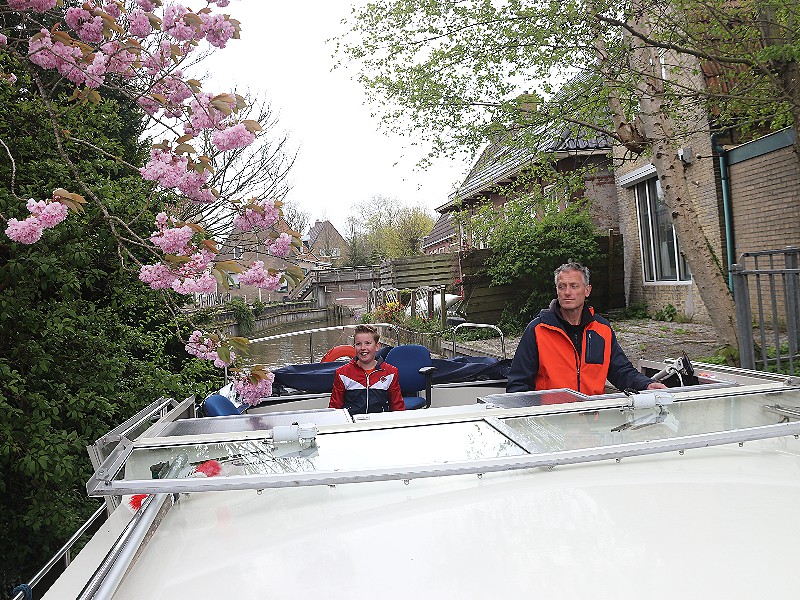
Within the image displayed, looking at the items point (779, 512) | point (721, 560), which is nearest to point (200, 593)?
point (721, 560)

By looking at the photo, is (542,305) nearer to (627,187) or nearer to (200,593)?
(627,187)

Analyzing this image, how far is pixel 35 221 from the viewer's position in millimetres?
3271

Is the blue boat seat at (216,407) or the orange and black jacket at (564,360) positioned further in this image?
the orange and black jacket at (564,360)

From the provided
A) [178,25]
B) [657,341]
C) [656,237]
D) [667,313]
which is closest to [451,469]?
[178,25]

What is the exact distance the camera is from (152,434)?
2.36m

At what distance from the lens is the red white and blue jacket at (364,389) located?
16.3 ft

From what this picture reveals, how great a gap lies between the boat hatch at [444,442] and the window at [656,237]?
12.9 meters

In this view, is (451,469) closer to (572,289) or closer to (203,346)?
(572,289)

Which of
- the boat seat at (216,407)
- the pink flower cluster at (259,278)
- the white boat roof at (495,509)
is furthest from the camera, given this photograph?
the pink flower cluster at (259,278)

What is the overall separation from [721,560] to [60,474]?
344 centimetres

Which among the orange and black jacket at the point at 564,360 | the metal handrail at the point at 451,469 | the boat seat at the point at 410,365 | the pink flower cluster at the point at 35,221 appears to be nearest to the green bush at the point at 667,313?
the boat seat at the point at 410,365

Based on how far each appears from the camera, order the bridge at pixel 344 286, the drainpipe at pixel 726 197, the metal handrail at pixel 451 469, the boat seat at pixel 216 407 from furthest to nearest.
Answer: the bridge at pixel 344 286
the drainpipe at pixel 726 197
the boat seat at pixel 216 407
the metal handrail at pixel 451 469

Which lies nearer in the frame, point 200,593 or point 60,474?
point 200,593

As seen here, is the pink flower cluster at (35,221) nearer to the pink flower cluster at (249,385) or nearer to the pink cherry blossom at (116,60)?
the pink cherry blossom at (116,60)
